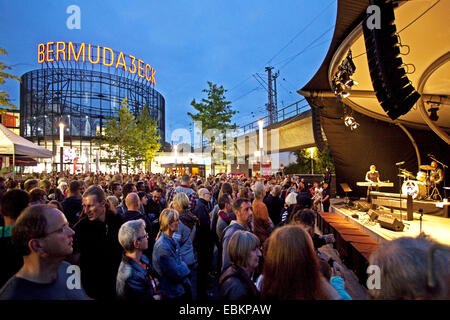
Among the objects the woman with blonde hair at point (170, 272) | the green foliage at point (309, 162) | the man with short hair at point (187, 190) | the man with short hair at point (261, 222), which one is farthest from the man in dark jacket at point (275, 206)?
the green foliage at point (309, 162)

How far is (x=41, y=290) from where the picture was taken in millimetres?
1507

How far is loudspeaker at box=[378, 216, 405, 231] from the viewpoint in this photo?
6.08m

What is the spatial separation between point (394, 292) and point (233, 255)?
1.16 m

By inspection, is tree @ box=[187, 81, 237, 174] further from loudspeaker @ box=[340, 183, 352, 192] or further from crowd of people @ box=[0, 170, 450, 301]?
crowd of people @ box=[0, 170, 450, 301]

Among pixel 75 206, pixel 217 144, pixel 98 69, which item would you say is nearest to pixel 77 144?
pixel 98 69

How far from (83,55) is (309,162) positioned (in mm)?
41627

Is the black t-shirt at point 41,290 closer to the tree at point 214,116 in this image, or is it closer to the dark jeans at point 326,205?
the dark jeans at point 326,205

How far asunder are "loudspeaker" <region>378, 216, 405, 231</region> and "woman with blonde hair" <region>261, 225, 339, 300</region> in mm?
5825

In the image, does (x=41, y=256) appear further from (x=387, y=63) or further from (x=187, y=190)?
(x=387, y=63)

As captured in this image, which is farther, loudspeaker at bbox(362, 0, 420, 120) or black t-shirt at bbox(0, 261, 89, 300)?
loudspeaker at bbox(362, 0, 420, 120)

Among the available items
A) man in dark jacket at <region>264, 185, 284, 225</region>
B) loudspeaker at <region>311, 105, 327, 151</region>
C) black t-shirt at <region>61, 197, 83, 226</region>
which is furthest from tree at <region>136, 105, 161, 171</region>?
black t-shirt at <region>61, 197, 83, 226</region>

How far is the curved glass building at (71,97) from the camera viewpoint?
3931cm

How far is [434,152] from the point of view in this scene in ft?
42.4
